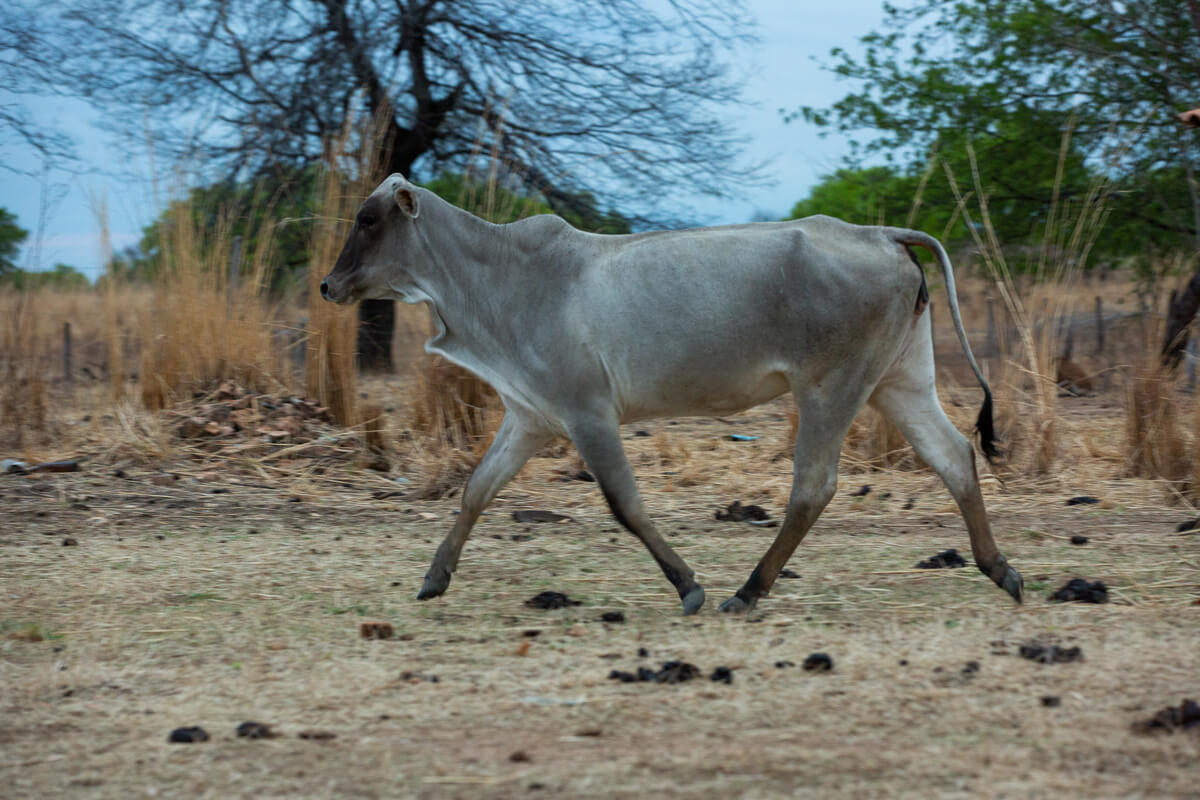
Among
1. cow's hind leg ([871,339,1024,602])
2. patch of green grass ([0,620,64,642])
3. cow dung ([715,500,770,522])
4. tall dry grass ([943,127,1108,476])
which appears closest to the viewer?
patch of green grass ([0,620,64,642])

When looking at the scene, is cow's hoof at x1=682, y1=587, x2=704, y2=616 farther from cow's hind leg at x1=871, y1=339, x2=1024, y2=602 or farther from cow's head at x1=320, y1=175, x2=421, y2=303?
cow's head at x1=320, y1=175, x2=421, y2=303

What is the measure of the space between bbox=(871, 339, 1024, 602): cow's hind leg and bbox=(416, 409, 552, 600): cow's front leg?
1474 millimetres

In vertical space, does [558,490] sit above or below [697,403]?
below

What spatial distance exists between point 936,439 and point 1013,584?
65 cm

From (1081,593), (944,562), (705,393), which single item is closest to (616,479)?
(705,393)

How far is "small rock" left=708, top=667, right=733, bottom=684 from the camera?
391 centimetres

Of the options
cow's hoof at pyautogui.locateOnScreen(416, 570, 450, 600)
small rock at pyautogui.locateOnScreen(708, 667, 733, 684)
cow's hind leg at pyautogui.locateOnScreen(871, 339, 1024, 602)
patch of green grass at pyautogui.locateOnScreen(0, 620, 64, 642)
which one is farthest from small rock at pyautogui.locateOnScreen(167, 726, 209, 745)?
cow's hind leg at pyautogui.locateOnScreen(871, 339, 1024, 602)

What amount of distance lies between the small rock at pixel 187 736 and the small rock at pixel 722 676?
60.4 inches

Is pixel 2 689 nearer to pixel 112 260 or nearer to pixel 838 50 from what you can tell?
pixel 112 260

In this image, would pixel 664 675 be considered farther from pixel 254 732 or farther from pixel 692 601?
pixel 254 732

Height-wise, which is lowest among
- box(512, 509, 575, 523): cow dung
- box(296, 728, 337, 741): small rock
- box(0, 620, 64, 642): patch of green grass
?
box(0, 620, 64, 642): patch of green grass

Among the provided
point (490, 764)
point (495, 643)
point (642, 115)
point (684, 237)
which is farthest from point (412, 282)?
point (642, 115)

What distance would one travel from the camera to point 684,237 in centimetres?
502

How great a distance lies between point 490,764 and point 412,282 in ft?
8.36
